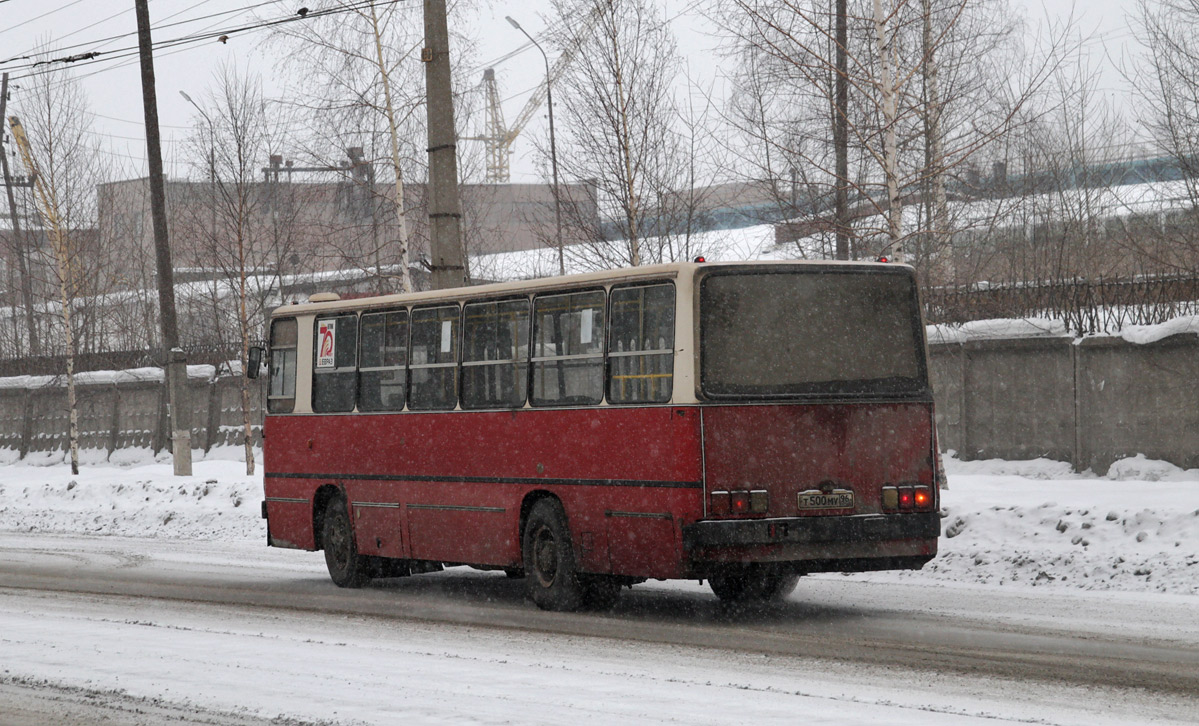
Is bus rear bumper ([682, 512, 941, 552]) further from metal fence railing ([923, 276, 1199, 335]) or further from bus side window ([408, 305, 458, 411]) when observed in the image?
metal fence railing ([923, 276, 1199, 335])

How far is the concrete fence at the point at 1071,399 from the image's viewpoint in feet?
66.7

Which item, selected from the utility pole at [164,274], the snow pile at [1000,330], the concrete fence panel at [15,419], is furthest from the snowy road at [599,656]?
the concrete fence panel at [15,419]

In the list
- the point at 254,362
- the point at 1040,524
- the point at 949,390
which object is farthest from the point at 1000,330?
the point at 254,362

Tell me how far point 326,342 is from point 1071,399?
11.3 m

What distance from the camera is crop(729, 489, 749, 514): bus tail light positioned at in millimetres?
11219

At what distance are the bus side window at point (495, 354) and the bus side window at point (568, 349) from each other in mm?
198

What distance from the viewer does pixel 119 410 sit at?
40188 millimetres

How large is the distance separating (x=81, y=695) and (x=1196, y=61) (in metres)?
18.5

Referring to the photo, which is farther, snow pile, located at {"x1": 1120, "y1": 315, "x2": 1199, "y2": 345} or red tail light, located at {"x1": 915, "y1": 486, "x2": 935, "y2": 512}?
A: snow pile, located at {"x1": 1120, "y1": 315, "x2": 1199, "y2": 345}

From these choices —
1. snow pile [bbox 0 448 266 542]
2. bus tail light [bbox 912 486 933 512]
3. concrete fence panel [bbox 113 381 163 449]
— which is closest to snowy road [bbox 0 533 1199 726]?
bus tail light [bbox 912 486 933 512]

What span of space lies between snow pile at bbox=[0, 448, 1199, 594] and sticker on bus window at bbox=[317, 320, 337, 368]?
602 centimetres

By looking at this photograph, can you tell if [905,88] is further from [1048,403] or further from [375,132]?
[375,132]

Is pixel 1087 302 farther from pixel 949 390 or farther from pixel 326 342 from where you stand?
pixel 326 342

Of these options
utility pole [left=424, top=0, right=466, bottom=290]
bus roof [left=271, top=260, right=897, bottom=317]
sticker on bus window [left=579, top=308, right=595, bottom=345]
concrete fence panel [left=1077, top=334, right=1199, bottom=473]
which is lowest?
concrete fence panel [left=1077, top=334, right=1199, bottom=473]
